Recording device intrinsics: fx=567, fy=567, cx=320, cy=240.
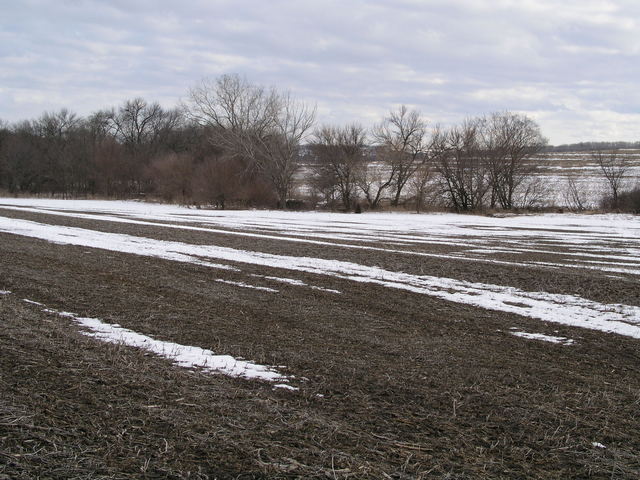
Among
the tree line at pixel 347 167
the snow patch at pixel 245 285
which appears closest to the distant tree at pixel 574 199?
the tree line at pixel 347 167

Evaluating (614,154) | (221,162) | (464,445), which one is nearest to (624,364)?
(464,445)

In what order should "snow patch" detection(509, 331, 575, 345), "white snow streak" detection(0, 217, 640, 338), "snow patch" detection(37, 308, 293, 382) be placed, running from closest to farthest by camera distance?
"snow patch" detection(37, 308, 293, 382), "snow patch" detection(509, 331, 575, 345), "white snow streak" detection(0, 217, 640, 338)

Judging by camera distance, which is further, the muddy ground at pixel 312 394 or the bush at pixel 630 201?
the bush at pixel 630 201

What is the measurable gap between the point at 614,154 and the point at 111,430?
205 feet

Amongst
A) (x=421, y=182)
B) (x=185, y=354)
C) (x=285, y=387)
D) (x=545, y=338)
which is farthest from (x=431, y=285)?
(x=421, y=182)

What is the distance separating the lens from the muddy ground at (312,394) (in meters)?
3.63

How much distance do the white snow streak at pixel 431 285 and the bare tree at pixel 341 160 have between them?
38.3m

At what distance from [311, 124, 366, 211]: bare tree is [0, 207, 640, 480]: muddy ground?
153 ft

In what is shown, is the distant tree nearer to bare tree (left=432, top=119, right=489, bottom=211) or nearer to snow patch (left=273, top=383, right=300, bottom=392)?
bare tree (left=432, top=119, right=489, bottom=211)

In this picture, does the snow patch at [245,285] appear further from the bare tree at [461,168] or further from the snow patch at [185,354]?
the bare tree at [461,168]

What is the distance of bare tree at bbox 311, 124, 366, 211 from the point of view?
2179 inches

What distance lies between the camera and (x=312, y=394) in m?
4.89

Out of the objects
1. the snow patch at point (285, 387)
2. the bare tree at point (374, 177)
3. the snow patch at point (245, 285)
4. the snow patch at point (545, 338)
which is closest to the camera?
the snow patch at point (285, 387)

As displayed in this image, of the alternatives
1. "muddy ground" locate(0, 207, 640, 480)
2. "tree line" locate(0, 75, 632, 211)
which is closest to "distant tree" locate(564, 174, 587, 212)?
"tree line" locate(0, 75, 632, 211)
